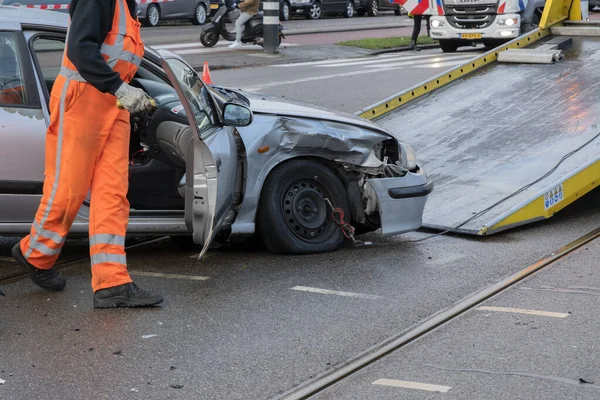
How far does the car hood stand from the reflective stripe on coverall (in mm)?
1158

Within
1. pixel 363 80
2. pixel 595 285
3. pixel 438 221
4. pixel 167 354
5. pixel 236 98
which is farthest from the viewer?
pixel 363 80

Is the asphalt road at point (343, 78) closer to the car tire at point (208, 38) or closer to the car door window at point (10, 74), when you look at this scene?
the car tire at point (208, 38)

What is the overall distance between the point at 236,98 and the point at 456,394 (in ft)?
9.44

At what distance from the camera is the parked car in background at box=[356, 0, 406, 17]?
38000 millimetres

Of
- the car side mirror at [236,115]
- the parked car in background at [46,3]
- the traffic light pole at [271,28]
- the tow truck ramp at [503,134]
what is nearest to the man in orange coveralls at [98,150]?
the car side mirror at [236,115]

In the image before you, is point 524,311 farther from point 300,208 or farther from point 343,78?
point 343,78

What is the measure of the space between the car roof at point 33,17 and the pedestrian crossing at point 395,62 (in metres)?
13.7

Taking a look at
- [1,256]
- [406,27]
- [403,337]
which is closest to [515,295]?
[403,337]

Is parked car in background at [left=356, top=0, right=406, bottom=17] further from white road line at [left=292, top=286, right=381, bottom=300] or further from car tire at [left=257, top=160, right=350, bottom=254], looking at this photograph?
white road line at [left=292, top=286, right=381, bottom=300]

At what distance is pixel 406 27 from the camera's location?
109 ft

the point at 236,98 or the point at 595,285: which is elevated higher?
the point at 236,98

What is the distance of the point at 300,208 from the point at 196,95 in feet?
3.32

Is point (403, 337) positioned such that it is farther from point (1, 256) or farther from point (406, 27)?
point (406, 27)

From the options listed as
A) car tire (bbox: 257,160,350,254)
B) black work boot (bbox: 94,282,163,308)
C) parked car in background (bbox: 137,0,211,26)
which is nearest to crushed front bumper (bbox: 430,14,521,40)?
parked car in background (bbox: 137,0,211,26)
